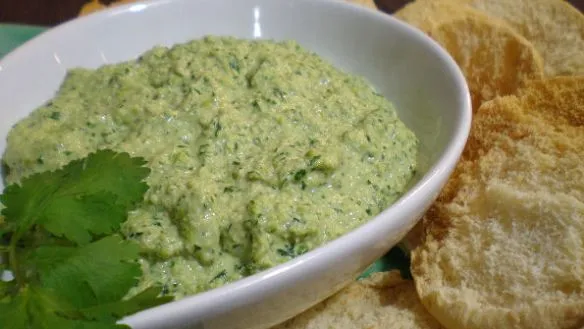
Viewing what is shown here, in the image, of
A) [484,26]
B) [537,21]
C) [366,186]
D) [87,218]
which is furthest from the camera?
[537,21]

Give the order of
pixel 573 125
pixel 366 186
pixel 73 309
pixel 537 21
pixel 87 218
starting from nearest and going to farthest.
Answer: pixel 73 309 < pixel 87 218 < pixel 366 186 < pixel 573 125 < pixel 537 21

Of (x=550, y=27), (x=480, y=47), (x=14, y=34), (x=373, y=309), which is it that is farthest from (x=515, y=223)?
(x=14, y=34)

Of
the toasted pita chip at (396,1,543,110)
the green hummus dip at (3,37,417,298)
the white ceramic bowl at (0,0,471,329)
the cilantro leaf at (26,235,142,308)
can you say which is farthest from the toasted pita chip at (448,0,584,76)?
the cilantro leaf at (26,235,142,308)

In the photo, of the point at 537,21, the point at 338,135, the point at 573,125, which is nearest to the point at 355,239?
the point at 338,135

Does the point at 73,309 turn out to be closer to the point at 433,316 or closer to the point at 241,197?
the point at 241,197

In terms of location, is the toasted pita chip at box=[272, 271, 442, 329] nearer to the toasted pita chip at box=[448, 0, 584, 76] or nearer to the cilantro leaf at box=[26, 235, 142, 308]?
the cilantro leaf at box=[26, 235, 142, 308]

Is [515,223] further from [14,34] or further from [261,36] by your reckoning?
[14,34]

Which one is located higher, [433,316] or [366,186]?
[366,186]

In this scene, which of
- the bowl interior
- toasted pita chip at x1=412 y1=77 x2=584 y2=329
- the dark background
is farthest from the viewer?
the dark background

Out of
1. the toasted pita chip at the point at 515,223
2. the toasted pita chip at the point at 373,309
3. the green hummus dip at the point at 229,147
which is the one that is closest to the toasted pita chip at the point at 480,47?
the toasted pita chip at the point at 515,223
